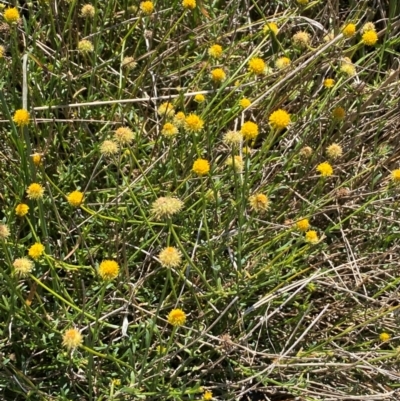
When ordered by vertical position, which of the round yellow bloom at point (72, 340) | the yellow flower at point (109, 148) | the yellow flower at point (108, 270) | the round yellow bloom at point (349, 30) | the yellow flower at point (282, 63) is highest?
the round yellow bloom at point (349, 30)

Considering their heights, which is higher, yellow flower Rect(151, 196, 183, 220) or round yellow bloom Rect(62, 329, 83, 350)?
yellow flower Rect(151, 196, 183, 220)

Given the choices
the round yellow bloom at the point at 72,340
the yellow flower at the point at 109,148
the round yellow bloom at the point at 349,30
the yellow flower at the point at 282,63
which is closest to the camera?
the round yellow bloom at the point at 72,340

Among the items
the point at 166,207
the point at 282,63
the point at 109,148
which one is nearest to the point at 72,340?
the point at 166,207

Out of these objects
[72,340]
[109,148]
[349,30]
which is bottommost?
[72,340]

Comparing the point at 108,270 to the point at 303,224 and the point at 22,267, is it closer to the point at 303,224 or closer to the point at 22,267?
the point at 22,267

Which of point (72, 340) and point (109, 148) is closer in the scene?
point (72, 340)

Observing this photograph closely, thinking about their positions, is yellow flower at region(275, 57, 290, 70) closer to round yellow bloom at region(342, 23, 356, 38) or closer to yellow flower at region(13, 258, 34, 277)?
round yellow bloom at region(342, 23, 356, 38)

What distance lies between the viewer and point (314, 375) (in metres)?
1.52

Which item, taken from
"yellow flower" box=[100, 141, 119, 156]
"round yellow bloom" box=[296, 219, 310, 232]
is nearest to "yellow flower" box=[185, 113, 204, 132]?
"yellow flower" box=[100, 141, 119, 156]

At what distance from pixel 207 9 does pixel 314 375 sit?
3.85 feet

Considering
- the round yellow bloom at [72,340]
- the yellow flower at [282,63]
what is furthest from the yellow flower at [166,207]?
the yellow flower at [282,63]

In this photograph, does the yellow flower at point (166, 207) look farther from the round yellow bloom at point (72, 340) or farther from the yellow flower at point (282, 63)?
the yellow flower at point (282, 63)

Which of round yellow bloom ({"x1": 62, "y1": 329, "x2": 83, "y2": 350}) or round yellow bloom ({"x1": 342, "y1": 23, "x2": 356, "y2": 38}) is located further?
round yellow bloom ({"x1": 342, "y1": 23, "x2": 356, "y2": 38})

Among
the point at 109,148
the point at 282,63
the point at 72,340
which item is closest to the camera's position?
the point at 72,340
